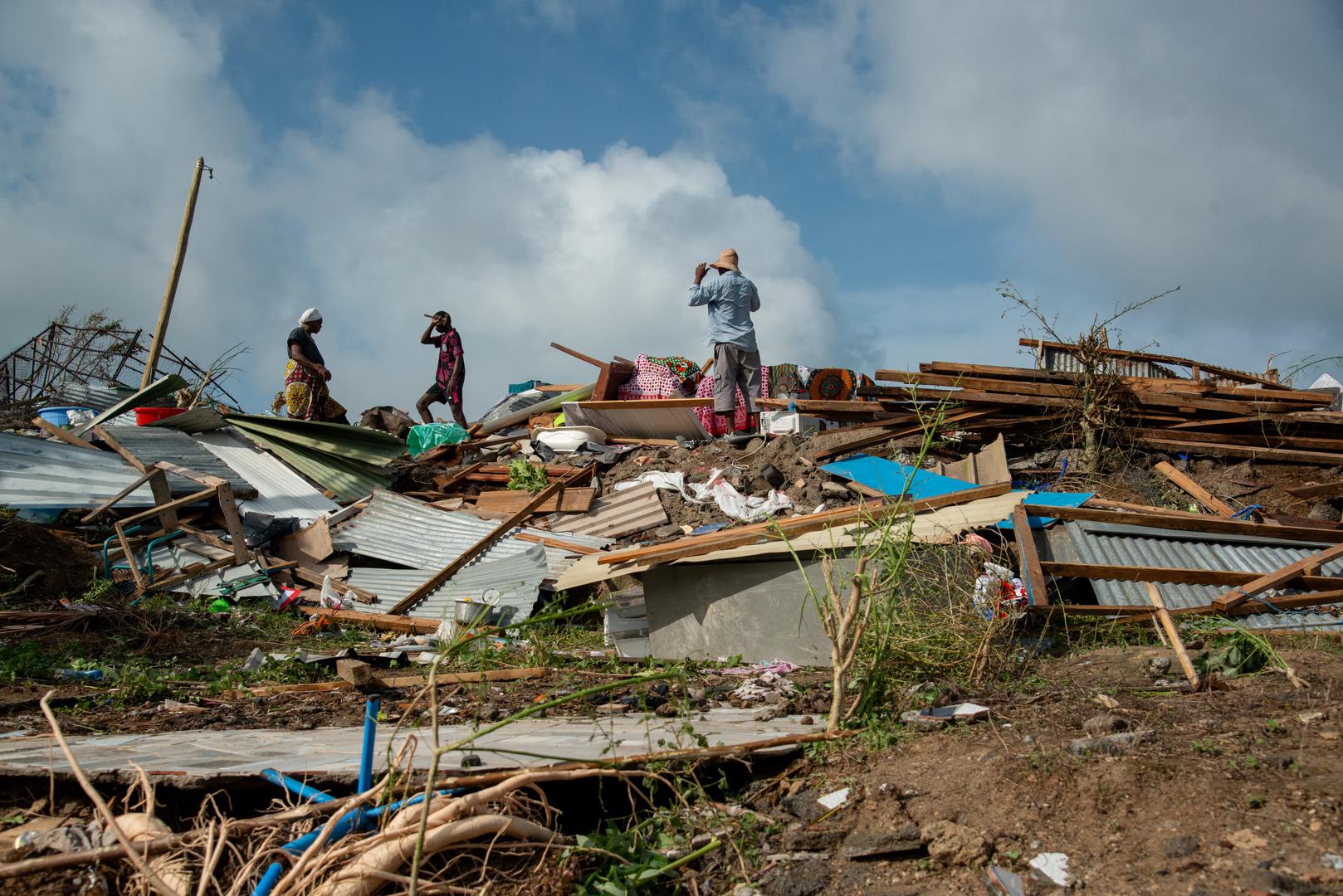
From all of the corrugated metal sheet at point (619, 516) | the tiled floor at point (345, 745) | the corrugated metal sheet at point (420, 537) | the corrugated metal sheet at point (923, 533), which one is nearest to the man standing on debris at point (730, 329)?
the corrugated metal sheet at point (619, 516)

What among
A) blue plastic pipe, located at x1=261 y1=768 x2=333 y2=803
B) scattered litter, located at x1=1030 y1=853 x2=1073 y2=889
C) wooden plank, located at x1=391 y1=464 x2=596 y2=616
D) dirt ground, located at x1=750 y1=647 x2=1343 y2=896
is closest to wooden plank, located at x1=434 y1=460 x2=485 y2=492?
wooden plank, located at x1=391 y1=464 x2=596 y2=616

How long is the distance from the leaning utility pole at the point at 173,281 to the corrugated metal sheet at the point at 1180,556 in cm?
972

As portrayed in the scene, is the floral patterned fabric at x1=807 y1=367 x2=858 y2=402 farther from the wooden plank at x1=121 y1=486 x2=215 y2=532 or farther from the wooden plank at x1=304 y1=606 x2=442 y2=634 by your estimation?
the wooden plank at x1=121 y1=486 x2=215 y2=532

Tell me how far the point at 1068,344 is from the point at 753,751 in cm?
799

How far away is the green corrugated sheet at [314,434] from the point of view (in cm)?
1069

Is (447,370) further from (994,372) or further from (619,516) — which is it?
(994,372)

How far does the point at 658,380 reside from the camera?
1209 cm

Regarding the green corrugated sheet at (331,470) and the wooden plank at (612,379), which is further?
the wooden plank at (612,379)

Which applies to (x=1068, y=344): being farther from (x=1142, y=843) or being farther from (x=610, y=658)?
(x=1142, y=843)

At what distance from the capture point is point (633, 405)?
35.6ft

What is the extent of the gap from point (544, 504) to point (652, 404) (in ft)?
6.35

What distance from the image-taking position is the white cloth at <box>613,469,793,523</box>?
8.78 metres

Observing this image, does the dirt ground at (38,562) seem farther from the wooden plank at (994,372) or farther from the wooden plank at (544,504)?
the wooden plank at (994,372)

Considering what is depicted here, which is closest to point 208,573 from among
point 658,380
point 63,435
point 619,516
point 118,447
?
point 118,447
